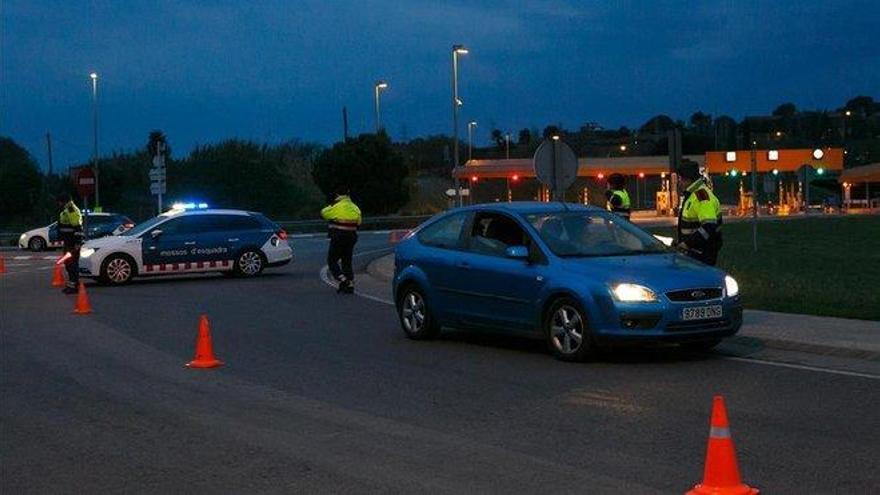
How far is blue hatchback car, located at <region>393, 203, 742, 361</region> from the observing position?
1223 centimetres

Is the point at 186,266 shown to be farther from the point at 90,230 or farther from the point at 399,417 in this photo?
the point at 90,230

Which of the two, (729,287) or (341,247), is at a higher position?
(341,247)

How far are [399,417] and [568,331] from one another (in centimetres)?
324

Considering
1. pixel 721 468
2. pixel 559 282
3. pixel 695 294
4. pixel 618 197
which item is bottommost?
pixel 721 468

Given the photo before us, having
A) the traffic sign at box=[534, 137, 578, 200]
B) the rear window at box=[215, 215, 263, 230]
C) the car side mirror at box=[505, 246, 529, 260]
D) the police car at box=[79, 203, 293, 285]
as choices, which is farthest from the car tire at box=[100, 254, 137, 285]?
the car side mirror at box=[505, 246, 529, 260]

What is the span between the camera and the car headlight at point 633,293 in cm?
1219

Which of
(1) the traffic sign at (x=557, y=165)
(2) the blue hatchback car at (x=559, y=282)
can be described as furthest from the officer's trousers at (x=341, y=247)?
(2) the blue hatchback car at (x=559, y=282)

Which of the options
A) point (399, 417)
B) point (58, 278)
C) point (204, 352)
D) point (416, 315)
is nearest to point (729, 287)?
point (416, 315)

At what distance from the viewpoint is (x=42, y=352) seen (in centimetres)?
1457

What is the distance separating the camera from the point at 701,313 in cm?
1230

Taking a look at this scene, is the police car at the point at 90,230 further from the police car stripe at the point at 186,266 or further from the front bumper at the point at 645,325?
the front bumper at the point at 645,325

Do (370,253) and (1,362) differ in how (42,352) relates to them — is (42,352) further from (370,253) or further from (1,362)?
(370,253)

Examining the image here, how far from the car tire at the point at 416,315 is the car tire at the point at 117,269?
12460mm

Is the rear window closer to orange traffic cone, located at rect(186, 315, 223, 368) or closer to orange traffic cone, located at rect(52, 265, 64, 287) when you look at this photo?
orange traffic cone, located at rect(52, 265, 64, 287)
